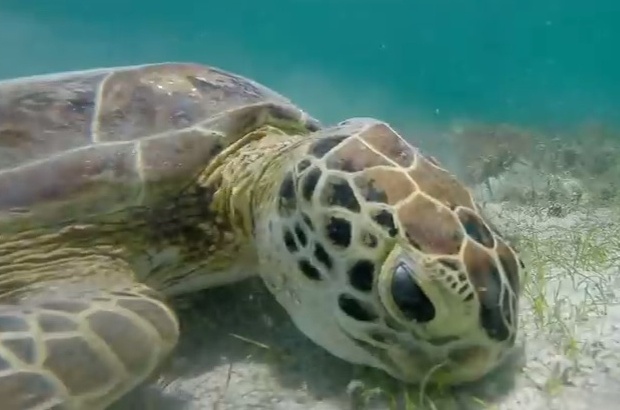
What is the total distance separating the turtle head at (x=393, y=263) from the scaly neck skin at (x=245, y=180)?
6.4 inches

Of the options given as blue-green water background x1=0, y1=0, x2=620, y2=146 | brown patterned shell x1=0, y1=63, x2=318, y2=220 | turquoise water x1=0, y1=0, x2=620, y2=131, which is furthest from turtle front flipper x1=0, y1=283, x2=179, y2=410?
turquoise water x1=0, y1=0, x2=620, y2=131

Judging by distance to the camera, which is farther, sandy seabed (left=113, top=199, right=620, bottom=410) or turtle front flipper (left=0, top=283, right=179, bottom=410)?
sandy seabed (left=113, top=199, right=620, bottom=410)

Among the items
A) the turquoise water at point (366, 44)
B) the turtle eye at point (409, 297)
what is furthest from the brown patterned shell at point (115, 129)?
the turquoise water at point (366, 44)

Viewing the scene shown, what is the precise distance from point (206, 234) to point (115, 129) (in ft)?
1.66

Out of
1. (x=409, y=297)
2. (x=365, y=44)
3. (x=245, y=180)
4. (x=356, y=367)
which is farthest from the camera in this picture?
(x=365, y=44)

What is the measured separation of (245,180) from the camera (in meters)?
2.62

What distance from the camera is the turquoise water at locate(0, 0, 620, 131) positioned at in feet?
86.0

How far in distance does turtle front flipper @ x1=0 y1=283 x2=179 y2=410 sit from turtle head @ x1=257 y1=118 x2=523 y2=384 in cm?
45

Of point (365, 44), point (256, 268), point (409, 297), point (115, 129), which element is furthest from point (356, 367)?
point (365, 44)

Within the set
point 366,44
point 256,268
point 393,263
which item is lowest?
point 366,44

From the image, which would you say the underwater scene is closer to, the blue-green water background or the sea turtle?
the sea turtle

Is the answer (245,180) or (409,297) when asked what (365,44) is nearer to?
(245,180)

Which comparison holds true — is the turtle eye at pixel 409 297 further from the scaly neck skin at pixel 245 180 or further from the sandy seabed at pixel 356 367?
the scaly neck skin at pixel 245 180

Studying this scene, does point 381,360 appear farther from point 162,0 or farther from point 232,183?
point 162,0
